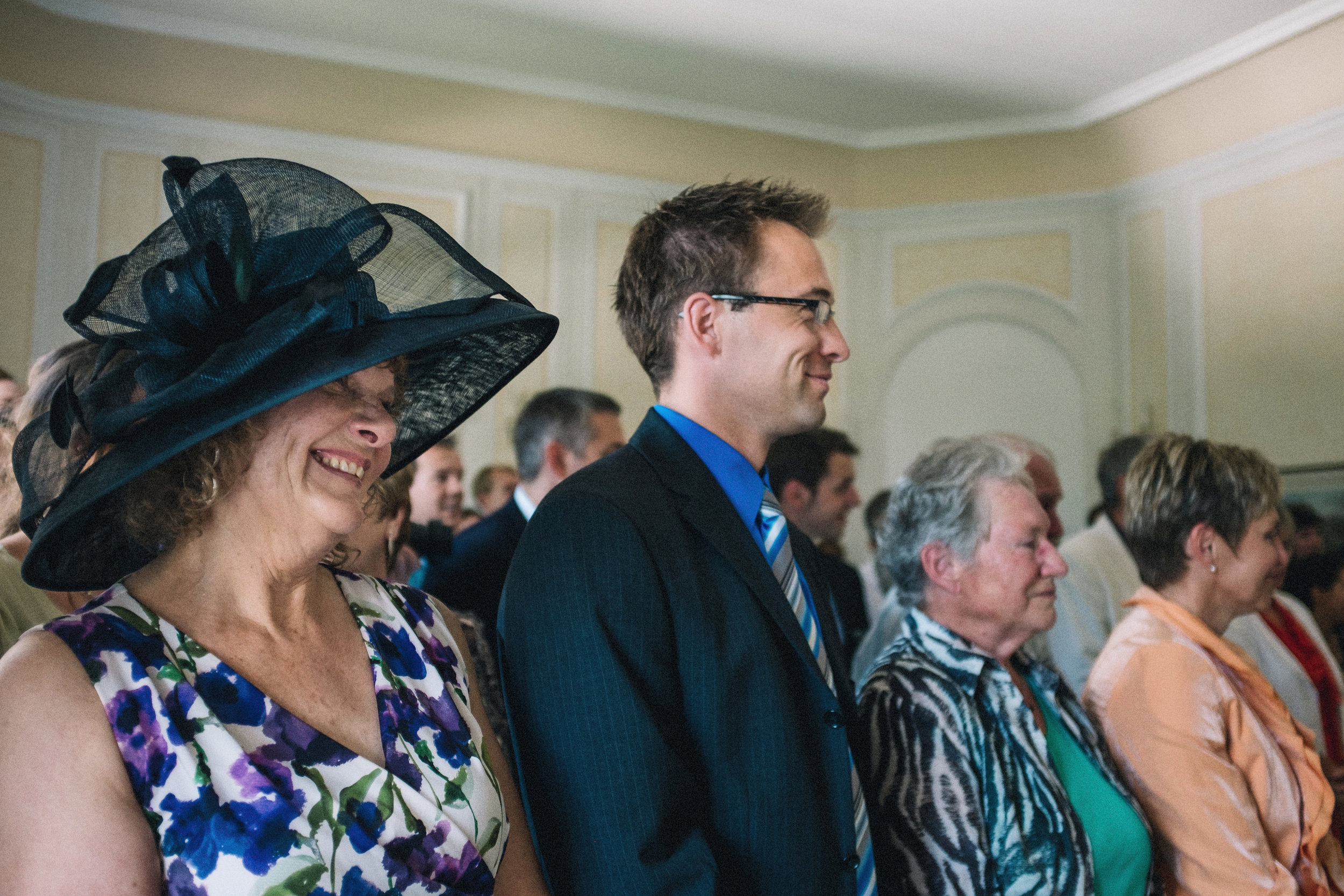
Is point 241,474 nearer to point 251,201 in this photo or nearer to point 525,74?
point 251,201

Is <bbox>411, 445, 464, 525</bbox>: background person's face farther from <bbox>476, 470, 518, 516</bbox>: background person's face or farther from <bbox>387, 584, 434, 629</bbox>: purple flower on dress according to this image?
<bbox>387, 584, 434, 629</bbox>: purple flower on dress

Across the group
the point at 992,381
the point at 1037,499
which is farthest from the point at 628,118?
the point at 1037,499

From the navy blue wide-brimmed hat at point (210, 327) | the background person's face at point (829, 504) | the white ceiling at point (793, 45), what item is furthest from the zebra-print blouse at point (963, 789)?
the white ceiling at point (793, 45)

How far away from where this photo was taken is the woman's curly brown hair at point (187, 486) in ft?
3.78

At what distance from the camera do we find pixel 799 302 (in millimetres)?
1663

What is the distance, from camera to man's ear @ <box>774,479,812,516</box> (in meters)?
4.09

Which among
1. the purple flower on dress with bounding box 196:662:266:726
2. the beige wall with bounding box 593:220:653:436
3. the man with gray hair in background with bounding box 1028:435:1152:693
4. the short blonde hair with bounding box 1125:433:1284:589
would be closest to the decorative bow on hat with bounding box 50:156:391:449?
the purple flower on dress with bounding box 196:662:266:726

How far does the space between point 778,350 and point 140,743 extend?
96 cm

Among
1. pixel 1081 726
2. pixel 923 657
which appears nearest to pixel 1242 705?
pixel 1081 726

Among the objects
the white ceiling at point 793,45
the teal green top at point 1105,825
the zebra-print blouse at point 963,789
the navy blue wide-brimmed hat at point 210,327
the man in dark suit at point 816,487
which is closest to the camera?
the navy blue wide-brimmed hat at point 210,327

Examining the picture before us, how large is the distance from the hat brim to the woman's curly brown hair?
19 mm

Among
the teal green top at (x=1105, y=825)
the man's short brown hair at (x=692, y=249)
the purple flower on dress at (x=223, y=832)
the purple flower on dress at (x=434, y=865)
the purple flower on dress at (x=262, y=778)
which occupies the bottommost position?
the teal green top at (x=1105, y=825)

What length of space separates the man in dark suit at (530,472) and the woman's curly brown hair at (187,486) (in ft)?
5.90

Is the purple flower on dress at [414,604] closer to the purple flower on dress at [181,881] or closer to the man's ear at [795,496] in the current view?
the purple flower on dress at [181,881]
